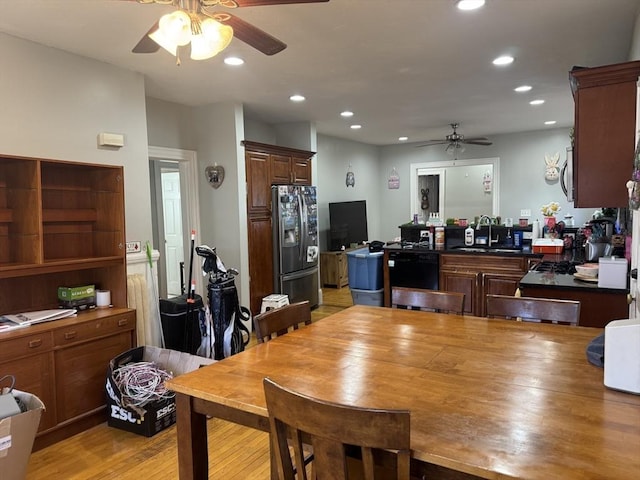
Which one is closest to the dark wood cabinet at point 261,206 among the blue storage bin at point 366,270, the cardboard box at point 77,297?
the blue storage bin at point 366,270

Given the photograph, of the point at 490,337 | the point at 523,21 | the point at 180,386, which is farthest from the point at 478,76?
the point at 180,386

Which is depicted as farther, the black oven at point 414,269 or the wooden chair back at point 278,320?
the black oven at point 414,269

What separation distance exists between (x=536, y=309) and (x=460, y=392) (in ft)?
3.31

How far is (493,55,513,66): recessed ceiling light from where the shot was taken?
11.4 ft

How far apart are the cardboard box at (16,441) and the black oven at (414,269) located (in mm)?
3768

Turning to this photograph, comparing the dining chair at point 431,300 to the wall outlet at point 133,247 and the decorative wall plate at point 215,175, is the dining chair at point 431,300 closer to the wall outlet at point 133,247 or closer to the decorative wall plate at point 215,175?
the wall outlet at point 133,247

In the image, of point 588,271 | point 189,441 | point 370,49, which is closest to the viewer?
point 189,441

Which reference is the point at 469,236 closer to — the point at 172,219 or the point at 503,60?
the point at 503,60

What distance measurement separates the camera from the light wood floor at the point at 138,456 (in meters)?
2.37

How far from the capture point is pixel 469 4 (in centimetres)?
248

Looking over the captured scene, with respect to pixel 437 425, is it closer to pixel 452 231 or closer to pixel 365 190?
pixel 452 231

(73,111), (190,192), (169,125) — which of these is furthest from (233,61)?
(190,192)

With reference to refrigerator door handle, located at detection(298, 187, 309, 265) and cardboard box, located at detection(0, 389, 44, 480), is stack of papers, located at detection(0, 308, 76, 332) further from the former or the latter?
refrigerator door handle, located at detection(298, 187, 309, 265)

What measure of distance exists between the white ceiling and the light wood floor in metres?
2.40
